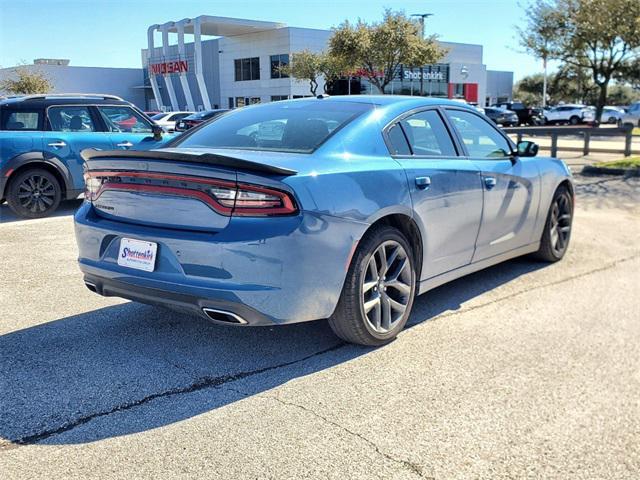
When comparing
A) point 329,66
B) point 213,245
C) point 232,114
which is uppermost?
point 329,66

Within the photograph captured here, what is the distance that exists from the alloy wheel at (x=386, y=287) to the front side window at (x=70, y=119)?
6.74 m

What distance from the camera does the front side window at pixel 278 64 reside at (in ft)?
166

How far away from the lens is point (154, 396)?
338 cm

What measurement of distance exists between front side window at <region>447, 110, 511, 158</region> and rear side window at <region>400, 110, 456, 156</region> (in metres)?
0.21

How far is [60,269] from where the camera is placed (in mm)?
6020

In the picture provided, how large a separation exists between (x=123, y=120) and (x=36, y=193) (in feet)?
5.68

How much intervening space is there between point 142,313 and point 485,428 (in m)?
2.71

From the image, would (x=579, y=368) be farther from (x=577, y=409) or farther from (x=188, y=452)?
(x=188, y=452)

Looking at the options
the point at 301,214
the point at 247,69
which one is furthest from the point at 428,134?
the point at 247,69

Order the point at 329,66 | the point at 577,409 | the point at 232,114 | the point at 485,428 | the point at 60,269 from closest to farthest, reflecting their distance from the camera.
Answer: the point at 485,428 < the point at 577,409 < the point at 232,114 < the point at 60,269 < the point at 329,66

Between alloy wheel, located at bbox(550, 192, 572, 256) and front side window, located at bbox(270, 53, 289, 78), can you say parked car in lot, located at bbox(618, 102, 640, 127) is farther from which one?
alloy wheel, located at bbox(550, 192, 572, 256)

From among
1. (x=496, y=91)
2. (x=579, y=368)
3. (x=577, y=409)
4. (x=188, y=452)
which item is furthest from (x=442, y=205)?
(x=496, y=91)

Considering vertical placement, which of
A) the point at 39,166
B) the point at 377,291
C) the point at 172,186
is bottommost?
the point at 377,291

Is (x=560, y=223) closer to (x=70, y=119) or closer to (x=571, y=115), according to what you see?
(x=70, y=119)
